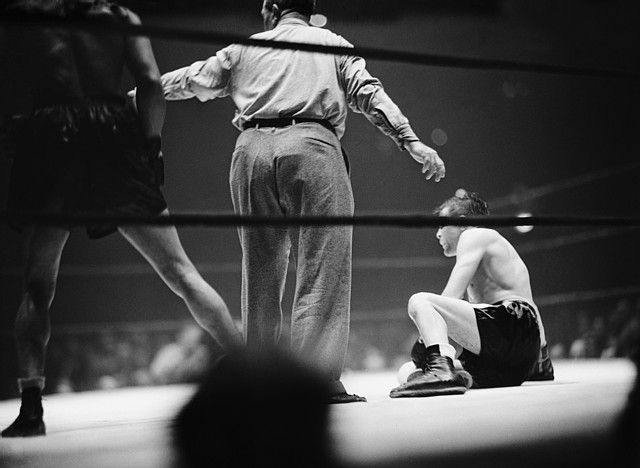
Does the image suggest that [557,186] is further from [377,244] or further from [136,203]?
[136,203]

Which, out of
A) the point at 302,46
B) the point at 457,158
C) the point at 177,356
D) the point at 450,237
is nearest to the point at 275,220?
the point at 302,46

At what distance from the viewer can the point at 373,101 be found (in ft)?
5.57

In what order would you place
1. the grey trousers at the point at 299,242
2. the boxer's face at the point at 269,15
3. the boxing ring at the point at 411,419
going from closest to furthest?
the boxing ring at the point at 411,419 → the grey trousers at the point at 299,242 → the boxer's face at the point at 269,15

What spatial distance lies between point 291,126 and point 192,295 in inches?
16.4

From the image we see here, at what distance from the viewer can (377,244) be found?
4.32 m

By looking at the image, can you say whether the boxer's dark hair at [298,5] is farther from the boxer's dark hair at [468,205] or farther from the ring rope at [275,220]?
the ring rope at [275,220]

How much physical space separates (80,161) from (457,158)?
7.55 ft

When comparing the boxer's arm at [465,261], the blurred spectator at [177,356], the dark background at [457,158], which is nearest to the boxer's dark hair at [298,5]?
the dark background at [457,158]

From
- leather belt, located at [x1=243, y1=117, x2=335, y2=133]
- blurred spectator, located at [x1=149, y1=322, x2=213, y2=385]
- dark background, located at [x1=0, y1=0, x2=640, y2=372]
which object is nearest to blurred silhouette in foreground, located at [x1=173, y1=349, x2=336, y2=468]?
leather belt, located at [x1=243, y1=117, x2=335, y2=133]

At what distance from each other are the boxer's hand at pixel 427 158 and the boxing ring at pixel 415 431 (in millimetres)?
475

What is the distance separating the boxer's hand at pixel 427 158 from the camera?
1.66m

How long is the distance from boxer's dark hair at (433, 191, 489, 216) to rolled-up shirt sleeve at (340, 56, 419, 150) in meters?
0.28

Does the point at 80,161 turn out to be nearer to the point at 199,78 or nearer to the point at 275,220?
the point at 199,78

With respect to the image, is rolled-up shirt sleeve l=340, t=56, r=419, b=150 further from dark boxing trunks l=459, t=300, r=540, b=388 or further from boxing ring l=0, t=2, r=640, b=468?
dark boxing trunks l=459, t=300, r=540, b=388
